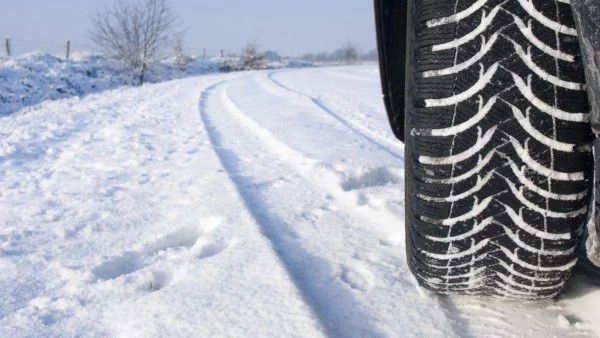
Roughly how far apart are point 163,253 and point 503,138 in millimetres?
1090

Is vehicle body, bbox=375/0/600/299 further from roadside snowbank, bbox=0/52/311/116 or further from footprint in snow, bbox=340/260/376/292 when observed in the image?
roadside snowbank, bbox=0/52/311/116

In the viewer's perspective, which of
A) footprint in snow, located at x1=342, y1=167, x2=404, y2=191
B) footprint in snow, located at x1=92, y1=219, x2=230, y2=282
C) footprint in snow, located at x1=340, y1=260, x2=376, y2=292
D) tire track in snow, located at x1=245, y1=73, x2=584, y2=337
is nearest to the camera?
tire track in snow, located at x1=245, y1=73, x2=584, y2=337

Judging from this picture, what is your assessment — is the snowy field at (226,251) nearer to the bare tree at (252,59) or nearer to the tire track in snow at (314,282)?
the tire track in snow at (314,282)

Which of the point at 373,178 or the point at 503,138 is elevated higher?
the point at 503,138

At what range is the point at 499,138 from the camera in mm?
911

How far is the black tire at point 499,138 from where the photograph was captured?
0.85m

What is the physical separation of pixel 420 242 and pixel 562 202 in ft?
0.97

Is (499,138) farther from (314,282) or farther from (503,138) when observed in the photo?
(314,282)

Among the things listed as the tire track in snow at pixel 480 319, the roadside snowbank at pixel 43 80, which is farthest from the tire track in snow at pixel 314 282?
the roadside snowbank at pixel 43 80

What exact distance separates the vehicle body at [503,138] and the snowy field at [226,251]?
177 millimetres

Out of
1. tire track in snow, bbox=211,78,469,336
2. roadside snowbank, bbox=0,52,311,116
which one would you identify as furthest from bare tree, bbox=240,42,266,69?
tire track in snow, bbox=211,78,469,336

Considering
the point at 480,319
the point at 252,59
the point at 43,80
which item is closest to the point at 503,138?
the point at 480,319

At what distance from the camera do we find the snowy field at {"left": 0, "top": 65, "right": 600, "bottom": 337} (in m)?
1.09

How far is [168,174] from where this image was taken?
252 centimetres
